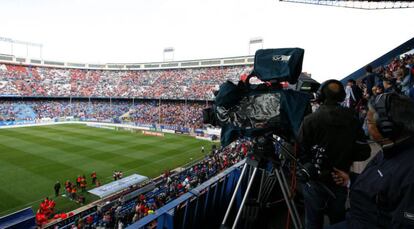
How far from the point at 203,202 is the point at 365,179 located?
2.53 m

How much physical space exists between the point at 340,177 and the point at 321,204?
1.44ft

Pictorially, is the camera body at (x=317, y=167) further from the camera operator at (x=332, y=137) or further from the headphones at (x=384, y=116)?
the headphones at (x=384, y=116)

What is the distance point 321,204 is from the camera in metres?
2.43

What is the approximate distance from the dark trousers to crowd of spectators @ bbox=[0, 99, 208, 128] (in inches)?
1429

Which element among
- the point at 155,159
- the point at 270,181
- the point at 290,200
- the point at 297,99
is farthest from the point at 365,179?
the point at 155,159

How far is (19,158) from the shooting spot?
20.7 metres

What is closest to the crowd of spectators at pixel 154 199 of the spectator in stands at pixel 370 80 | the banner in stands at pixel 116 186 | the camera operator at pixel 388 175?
the banner in stands at pixel 116 186

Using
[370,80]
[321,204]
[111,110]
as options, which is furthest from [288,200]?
[111,110]

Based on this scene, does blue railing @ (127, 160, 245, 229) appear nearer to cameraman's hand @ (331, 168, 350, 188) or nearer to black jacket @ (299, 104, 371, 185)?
black jacket @ (299, 104, 371, 185)

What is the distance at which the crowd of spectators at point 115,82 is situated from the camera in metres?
47.5

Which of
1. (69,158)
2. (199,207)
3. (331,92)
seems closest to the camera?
(331,92)

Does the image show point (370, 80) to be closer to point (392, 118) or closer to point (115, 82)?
point (392, 118)

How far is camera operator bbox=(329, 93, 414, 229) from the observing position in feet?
3.93

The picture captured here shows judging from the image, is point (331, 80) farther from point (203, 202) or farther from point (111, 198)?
point (111, 198)
